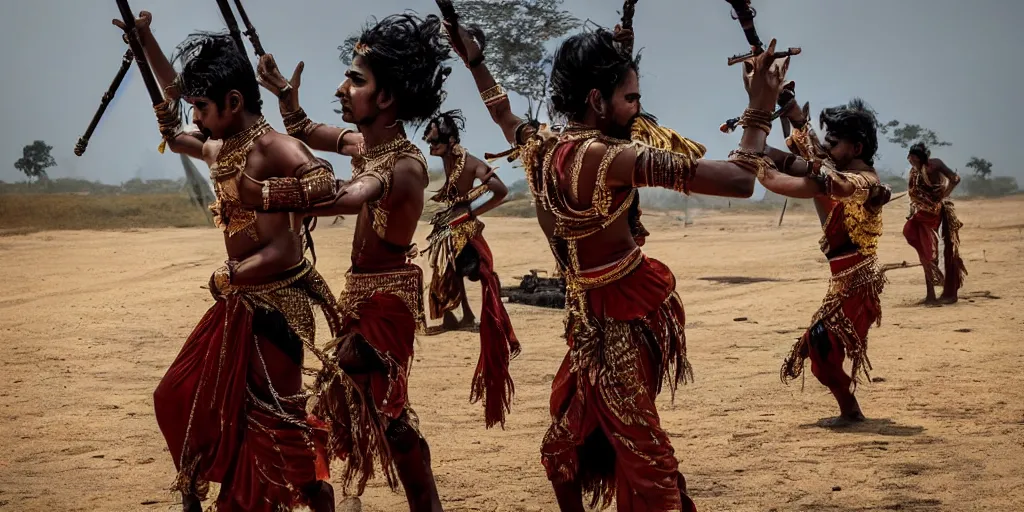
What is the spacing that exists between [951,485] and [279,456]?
3586mm

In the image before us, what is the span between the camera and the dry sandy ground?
5723 mm

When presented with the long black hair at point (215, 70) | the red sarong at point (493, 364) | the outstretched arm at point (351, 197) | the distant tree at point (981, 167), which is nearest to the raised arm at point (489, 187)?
the red sarong at point (493, 364)

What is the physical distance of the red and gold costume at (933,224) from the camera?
12844mm

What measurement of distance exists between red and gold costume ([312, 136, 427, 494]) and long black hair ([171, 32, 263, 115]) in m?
0.67

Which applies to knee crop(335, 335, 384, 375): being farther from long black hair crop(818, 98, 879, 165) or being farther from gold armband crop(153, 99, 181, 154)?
long black hair crop(818, 98, 879, 165)

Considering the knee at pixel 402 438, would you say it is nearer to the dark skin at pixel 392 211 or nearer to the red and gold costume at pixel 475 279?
the dark skin at pixel 392 211

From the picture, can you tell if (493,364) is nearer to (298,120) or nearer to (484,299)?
(484,299)

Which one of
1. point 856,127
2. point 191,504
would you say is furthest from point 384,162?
point 856,127

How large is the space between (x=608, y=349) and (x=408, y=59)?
5.76 feet

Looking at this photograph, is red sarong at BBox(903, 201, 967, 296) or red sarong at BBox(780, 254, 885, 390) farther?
red sarong at BBox(903, 201, 967, 296)

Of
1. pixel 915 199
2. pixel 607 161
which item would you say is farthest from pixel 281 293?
pixel 915 199

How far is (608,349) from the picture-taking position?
4.29 m

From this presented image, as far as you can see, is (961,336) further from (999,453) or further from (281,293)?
(281,293)

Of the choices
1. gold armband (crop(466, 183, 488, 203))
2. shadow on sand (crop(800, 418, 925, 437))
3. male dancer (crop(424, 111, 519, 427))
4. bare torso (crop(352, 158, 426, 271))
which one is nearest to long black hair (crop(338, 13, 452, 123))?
bare torso (crop(352, 158, 426, 271))
